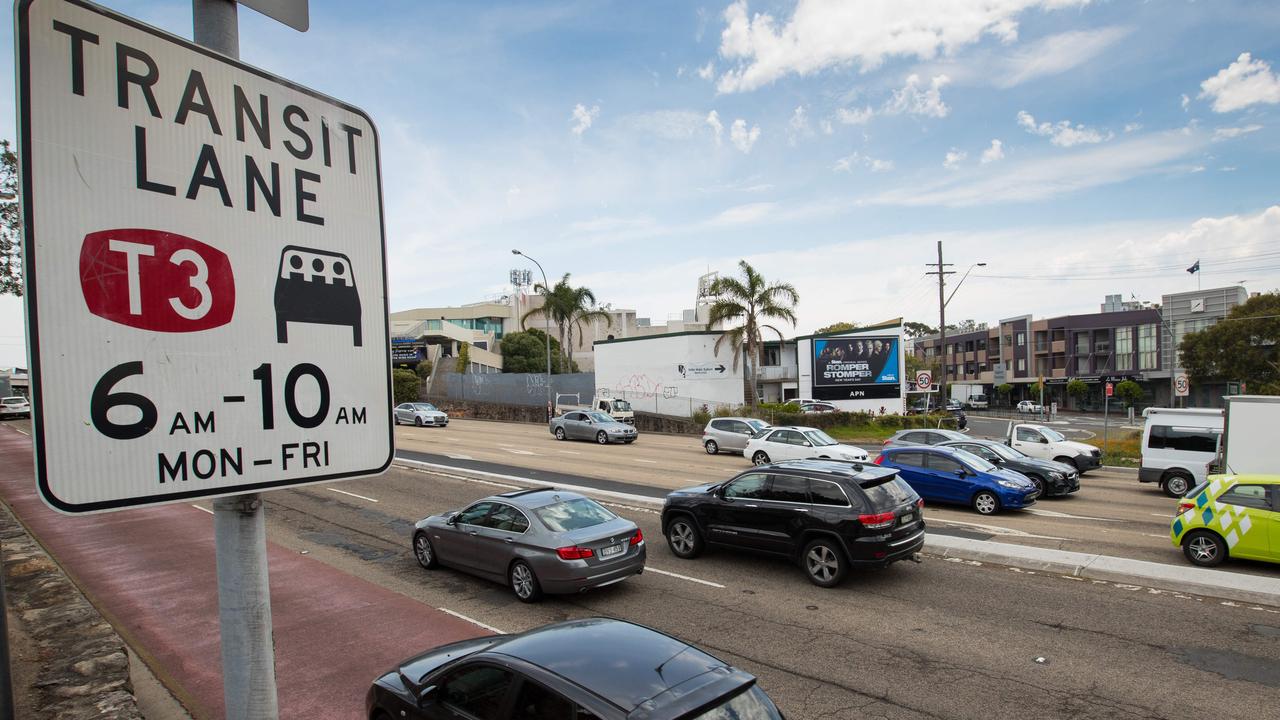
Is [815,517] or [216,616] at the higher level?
[815,517]

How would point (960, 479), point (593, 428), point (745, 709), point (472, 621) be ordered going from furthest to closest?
point (593, 428)
point (960, 479)
point (472, 621)
point (745, 709)

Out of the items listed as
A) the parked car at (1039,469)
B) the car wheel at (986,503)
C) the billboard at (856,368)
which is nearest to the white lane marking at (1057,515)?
the car wheel at (986,503)

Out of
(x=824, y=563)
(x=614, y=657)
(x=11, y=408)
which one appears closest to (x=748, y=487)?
(x=824, y=563)

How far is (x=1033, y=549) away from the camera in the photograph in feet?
39.3

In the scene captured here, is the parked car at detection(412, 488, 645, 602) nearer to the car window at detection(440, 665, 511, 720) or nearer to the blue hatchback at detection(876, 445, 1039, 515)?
the car window at detection(440, 665, 511, 720)

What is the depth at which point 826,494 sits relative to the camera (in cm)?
1072

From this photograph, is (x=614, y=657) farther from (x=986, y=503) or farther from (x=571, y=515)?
(x=986, y=503)

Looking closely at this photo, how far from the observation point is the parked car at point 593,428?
3178 centimetres

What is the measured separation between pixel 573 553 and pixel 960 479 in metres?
10.8

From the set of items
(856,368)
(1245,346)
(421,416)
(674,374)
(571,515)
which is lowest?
(421,416)

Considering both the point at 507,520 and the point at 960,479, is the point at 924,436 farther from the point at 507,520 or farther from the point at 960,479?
the point at 507,520

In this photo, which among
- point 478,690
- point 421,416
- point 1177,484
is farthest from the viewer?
point 421,416

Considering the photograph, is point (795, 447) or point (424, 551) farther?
point (795, 447)

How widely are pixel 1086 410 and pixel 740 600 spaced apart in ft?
259
